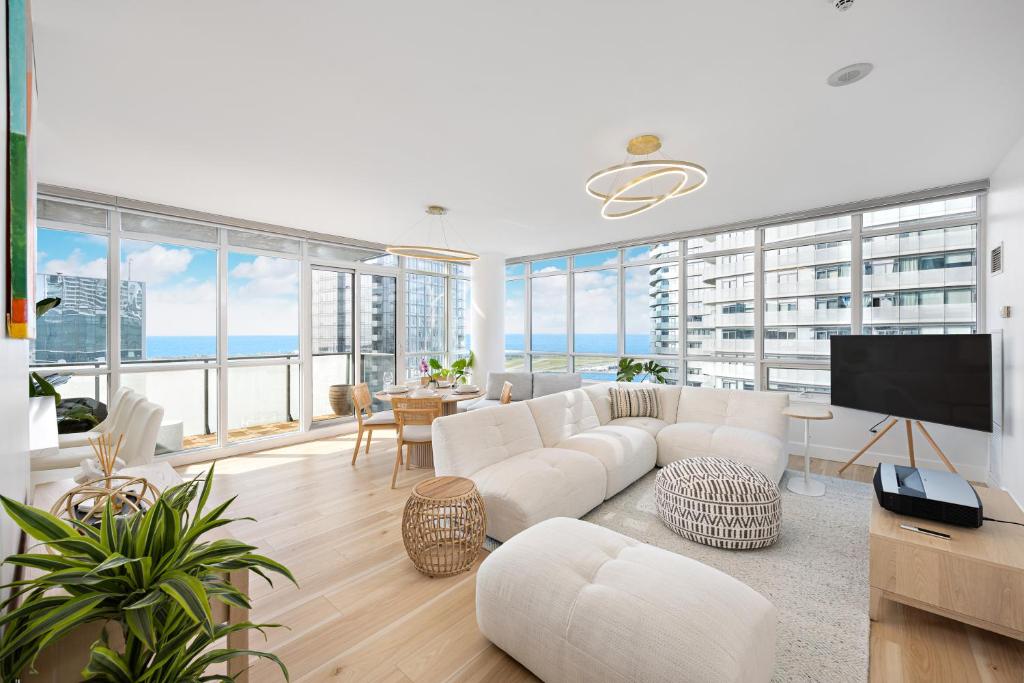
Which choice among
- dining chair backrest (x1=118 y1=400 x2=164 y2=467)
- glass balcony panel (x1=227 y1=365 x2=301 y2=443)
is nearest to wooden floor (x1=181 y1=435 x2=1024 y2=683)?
dining chair backrest (x1=118 y1=400 x2=164 y2=467)

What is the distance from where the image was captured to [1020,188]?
9.87ft

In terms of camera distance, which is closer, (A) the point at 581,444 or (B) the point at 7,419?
(B) the point at 7,419

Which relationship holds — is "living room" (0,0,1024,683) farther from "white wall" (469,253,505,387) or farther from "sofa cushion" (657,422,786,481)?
"white wall" (469,253,505,387)

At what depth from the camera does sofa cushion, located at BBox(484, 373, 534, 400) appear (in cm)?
584

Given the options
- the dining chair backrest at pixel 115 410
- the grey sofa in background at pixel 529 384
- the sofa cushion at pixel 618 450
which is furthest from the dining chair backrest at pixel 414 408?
the dining chair backrest at pixel 115 410

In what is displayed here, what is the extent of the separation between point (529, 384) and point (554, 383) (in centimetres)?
36

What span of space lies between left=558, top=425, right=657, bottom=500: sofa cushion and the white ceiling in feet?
7.47

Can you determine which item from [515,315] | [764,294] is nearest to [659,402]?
[764,294]

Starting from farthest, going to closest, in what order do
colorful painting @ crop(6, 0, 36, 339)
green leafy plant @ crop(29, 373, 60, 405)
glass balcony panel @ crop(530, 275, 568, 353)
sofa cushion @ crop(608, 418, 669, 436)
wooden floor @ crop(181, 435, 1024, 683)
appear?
glass balcony panel @ crop(530, 275, 568, 353) → sofa cushion @ crop(608, 418, 669, 436) → green leafy plant @ crop(29, 373, 60, 405) → wooden floor @ crop(181, 435, 1024, 683) → colorful painting @ crop(6, 0, 36, 339)

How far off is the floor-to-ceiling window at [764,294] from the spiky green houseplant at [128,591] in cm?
568

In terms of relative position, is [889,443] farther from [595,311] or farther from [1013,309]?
[595,311]

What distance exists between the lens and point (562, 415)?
12.7 feet

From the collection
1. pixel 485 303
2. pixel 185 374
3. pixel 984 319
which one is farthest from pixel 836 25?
pixel 185 374

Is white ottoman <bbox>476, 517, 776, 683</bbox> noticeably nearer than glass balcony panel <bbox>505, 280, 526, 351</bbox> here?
Yes
